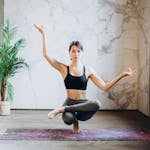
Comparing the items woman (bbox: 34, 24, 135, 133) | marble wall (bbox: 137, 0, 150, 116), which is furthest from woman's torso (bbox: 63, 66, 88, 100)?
marble wall (bbox: 137, 0, 150, 116)

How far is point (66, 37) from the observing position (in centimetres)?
565

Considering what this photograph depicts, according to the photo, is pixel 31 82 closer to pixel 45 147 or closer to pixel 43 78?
pixel 43 78

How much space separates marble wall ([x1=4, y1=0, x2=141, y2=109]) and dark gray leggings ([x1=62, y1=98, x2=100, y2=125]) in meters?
1.73

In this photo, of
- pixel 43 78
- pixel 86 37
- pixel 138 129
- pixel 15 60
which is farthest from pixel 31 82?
pixel 138 129

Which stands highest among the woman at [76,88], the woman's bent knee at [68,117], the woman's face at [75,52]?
the woman's face at [75,52]

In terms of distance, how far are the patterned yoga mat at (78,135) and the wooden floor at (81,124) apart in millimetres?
125

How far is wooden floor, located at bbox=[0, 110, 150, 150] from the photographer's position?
346 centimetres

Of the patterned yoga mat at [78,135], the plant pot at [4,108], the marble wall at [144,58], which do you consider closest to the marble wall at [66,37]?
the marble wall at [144,58]

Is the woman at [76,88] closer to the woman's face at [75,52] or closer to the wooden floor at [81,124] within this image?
the woman's face at [75,52]

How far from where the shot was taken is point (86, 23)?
18.6 feet

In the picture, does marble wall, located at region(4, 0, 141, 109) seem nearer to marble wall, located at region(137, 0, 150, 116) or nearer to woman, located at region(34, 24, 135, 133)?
marble wall, located at region(137, 0, 150, 116)

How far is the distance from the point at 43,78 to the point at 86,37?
2.72 ft

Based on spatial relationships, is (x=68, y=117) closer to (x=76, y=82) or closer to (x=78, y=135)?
(x=78, y=135)

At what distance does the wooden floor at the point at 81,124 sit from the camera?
11.3ft
